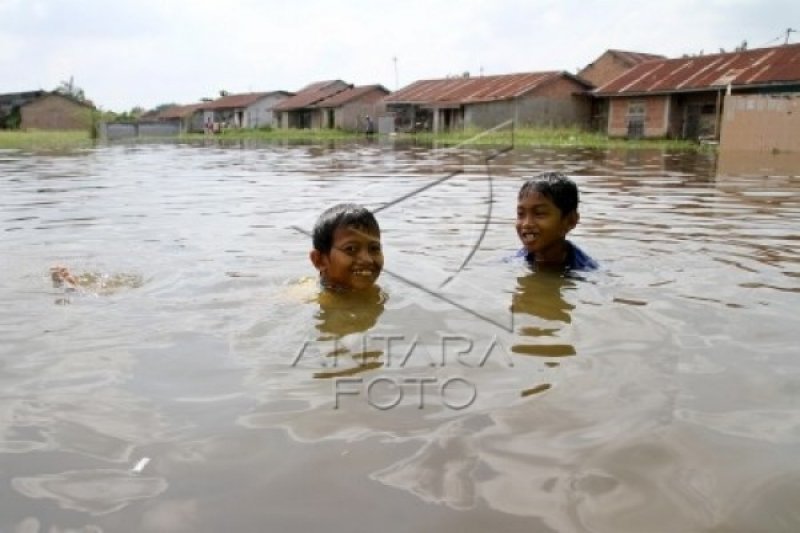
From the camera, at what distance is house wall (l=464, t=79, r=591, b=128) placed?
32.7 m

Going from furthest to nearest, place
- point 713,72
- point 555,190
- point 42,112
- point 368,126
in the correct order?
point 42,112, point 368,126, point 713,72, point 555,190

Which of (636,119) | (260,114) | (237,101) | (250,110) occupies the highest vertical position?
(237,101)

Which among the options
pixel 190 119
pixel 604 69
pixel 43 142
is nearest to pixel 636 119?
pixel 604 69

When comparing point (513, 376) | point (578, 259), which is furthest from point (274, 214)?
point (513, 376)

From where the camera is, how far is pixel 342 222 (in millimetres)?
3660

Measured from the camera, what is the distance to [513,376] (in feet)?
8.41

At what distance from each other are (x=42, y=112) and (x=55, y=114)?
855mm

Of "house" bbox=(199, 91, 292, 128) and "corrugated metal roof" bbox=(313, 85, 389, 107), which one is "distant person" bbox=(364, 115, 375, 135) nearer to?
"corrugated metal roof" bbox=(313, 85, 389, 107)

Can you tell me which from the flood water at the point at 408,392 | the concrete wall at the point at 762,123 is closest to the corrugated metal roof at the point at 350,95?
the concrete wall at the point at 762,123

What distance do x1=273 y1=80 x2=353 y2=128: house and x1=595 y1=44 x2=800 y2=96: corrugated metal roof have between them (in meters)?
23.8

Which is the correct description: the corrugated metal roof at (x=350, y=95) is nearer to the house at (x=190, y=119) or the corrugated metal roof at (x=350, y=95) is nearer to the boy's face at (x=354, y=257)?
the house at (x=190, y=119)

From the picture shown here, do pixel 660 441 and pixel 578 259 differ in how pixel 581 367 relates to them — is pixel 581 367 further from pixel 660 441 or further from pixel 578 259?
pixel 578 259

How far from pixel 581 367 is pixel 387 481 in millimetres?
1128

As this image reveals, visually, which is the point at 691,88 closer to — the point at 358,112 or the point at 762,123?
the point at 762,123
